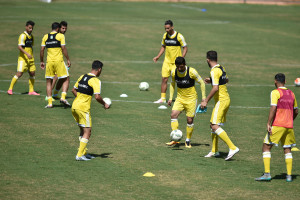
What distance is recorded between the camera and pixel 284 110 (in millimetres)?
12367

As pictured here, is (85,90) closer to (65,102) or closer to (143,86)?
(65,102)

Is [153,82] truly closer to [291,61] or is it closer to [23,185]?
[291,61]

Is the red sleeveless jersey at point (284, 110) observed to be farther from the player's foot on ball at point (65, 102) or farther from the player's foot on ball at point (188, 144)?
the player's foot on ball at point (65, 102)

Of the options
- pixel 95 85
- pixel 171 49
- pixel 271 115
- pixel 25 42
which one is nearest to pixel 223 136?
pixel 271 115

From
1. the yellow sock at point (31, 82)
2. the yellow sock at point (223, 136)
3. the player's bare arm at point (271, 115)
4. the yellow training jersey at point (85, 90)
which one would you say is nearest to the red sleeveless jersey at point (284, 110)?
the player's bare arm at point (271, 115)

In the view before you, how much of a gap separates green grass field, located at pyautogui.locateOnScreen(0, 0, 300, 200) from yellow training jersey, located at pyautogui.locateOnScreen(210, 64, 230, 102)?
1550mm

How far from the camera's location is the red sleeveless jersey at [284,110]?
12312 mm

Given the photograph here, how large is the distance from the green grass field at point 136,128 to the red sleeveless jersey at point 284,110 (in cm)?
127

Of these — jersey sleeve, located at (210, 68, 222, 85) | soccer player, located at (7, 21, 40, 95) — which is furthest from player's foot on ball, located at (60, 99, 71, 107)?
jersey sleeve, located at (210, 68, 222, 85)

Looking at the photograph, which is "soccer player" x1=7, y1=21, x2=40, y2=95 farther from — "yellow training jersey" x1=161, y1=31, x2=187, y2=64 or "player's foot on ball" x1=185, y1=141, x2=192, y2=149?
"player's foot on ball" x1=185, y1=141, x2=192, y2=149

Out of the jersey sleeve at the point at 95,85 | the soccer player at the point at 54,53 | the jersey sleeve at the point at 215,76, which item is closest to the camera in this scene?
the jersey sleeve at the point at 95,85

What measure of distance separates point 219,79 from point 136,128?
13.2ft

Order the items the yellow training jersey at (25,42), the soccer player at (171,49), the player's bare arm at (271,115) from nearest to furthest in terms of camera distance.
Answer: the player's bare arm at (271,115) < the soccer player at (171,49) < the yellow training jersey at (25,42)

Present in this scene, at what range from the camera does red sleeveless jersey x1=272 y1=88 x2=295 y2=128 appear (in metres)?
12.3
